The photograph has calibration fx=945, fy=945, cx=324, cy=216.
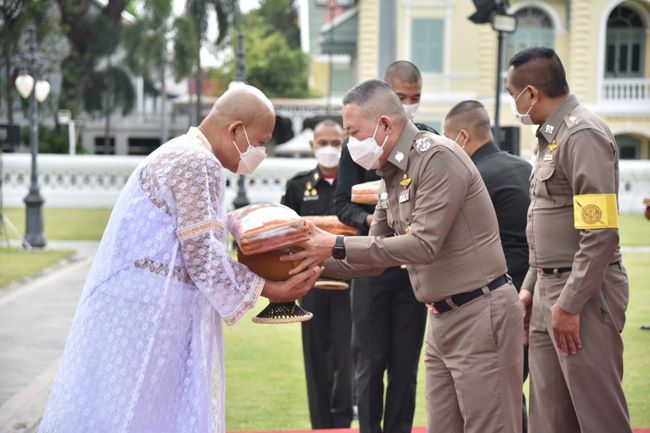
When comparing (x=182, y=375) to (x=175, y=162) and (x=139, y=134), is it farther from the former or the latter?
(x=139, y=134)

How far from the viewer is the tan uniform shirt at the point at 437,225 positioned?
373cm

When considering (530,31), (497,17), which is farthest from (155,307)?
(530,31)

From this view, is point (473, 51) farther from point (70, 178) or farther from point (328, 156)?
point (328, 156)

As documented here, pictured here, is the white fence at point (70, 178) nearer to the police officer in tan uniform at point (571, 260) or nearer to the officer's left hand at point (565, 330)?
the police officer in tan uniform at point (571, 260)

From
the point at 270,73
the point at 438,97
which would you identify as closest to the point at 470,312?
the point at 438,97

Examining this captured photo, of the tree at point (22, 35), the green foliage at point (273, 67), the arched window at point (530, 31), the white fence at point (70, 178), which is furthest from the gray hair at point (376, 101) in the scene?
the green foliage at point (273, 67)

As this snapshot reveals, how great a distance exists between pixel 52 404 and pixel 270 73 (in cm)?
4824

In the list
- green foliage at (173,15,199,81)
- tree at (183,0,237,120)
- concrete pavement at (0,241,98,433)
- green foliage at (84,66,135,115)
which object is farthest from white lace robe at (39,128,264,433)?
green foliage at (84,66,135,115)

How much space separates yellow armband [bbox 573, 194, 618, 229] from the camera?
384 centimetres

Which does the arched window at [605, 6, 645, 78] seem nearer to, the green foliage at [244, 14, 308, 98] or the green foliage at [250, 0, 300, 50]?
the green foliage at [244, 14, 308, 98]

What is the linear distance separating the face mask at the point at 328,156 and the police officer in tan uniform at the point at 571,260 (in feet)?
8.28

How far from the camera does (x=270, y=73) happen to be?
5100cm

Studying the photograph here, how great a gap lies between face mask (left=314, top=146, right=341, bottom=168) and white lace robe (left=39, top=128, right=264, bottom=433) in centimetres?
321

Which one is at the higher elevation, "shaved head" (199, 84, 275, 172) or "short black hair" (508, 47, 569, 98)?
"short black hair" (508, 47, 569, 98)
